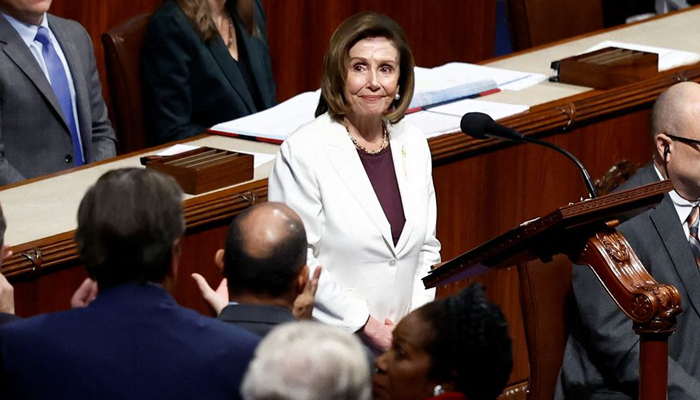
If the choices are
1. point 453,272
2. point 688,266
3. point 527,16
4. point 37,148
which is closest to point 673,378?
point 688,266

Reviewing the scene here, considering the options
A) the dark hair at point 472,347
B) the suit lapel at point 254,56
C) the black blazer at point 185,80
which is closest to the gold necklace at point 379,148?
the dark hair at point 472,347

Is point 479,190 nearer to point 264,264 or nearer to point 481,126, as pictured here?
point 481,126

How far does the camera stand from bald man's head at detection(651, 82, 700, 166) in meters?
3.46

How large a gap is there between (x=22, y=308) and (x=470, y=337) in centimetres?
142

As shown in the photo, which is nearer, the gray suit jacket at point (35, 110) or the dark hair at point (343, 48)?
the dark hair at point (343, 48)

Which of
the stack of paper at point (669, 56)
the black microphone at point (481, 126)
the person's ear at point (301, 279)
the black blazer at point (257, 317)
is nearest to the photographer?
the black blazer at point (257, 317)

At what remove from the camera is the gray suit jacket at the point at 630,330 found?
3.22m

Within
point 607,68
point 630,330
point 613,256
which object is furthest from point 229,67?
point 613,256

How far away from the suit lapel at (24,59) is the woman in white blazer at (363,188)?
1.10 metres

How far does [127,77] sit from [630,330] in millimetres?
2147

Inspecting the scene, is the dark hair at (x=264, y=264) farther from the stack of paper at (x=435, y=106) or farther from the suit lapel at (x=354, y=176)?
the stack of paper at (x=435, y=106)

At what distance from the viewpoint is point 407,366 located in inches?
90.4

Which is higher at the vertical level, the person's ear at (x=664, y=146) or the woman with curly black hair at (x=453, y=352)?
the woman with curly black hair at (x=453, y=352)

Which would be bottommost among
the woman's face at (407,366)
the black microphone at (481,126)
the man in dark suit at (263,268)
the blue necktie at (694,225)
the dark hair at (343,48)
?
the blue necktie at (694,225)
